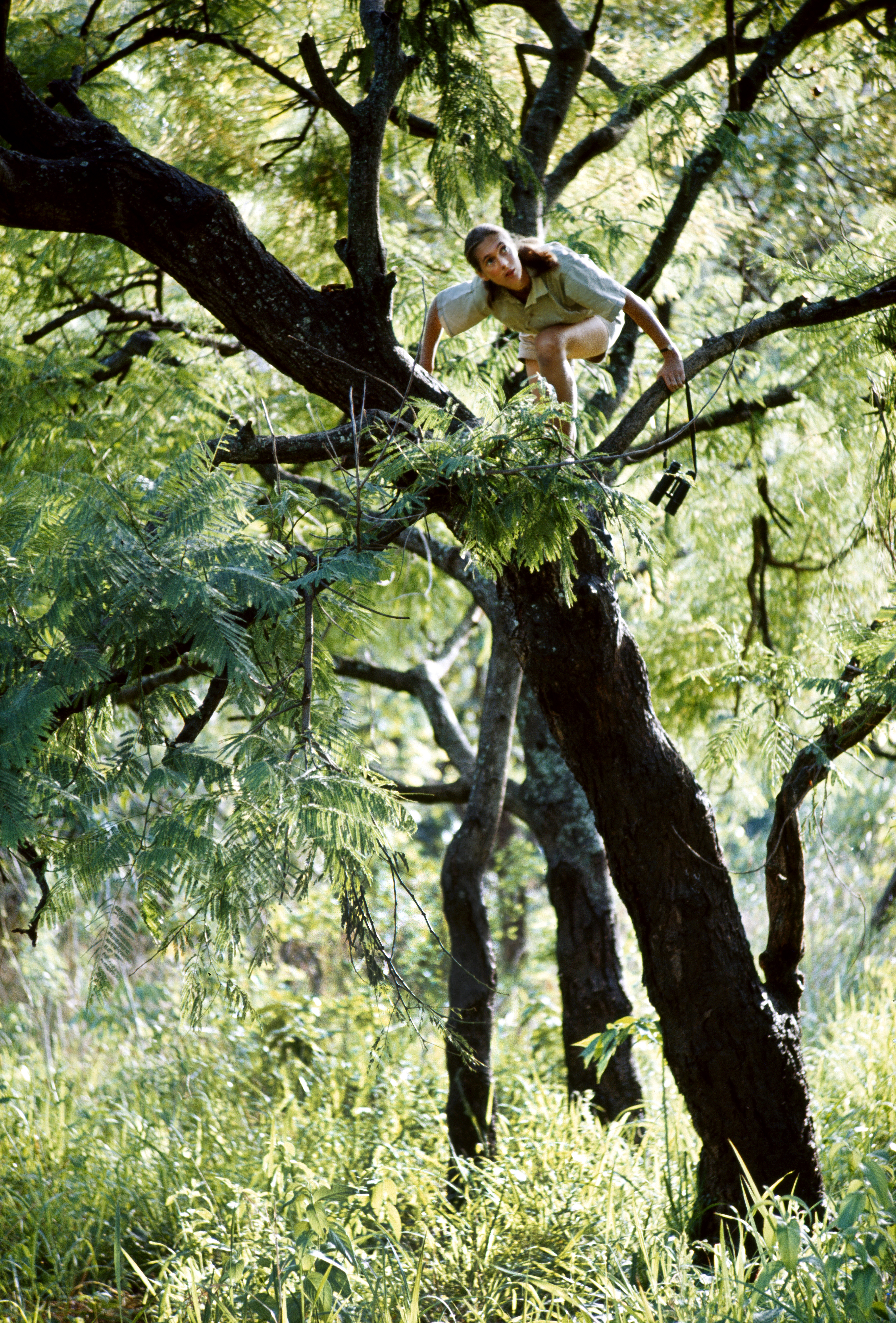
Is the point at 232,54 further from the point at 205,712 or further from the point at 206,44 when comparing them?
the point at 205,712

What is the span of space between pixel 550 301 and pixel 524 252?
0.55 feet

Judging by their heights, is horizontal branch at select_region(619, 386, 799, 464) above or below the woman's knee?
above

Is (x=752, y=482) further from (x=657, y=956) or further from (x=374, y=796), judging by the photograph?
(x=374, y=796)

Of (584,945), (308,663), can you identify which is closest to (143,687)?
(308,663)

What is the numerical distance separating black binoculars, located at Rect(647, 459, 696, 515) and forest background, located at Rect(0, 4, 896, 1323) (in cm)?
22

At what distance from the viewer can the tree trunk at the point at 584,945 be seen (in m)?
4.41

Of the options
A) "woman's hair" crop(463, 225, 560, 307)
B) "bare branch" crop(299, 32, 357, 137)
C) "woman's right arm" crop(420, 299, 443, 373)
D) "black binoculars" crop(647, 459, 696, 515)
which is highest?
"bare branch" crop(299, 32, 357, 137)

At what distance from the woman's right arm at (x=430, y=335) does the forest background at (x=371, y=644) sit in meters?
0.24

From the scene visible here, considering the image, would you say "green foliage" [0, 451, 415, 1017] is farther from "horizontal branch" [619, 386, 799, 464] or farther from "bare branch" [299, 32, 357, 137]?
"horizontal branch" [619, 386, 799, 464]

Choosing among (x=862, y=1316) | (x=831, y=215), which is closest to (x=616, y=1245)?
(x=862, y=1316)

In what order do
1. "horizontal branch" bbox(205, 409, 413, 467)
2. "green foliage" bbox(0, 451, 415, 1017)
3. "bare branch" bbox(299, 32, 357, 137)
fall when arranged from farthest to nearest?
"bare branch" bbox(299, 32, 357, 137), "horizontal branch" bbox(205, 409, 413, 467), "green foliage" bbox(0, 451, 415, 1017)

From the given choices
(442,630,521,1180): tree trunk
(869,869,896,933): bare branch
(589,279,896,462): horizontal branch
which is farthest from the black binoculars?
(869,869,896,933): bare branch

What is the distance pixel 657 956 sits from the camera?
9.90 feet

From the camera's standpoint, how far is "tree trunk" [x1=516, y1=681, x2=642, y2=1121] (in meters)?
4.41
